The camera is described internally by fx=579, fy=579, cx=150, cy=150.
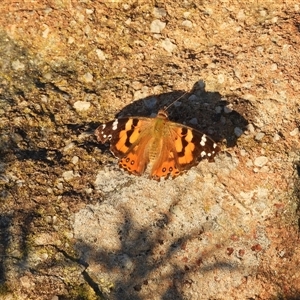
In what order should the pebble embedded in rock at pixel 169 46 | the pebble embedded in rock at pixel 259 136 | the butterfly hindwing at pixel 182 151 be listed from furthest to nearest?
the pebble embedded in rock at pixel 169 46 < the pebble embedded in rock at pixel 259 136 < the butterfly hindwing at pixel 182 151

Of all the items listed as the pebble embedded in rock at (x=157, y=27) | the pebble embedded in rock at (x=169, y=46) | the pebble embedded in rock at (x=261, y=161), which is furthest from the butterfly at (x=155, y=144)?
the pebble embedded in rock at (x=157, y=27)

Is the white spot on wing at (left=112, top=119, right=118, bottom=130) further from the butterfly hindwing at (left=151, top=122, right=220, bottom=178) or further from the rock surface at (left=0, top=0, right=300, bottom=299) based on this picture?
the butterfly hindwing at (left=151, top=122, right=220, bottom=178)

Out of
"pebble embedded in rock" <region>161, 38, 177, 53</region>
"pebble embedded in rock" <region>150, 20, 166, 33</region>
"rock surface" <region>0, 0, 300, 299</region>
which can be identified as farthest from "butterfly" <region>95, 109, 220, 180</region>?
"pebble embedded in rock" <region>150, 20, 166, 33</region>

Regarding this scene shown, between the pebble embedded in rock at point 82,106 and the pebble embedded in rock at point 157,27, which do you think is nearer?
the pebble embedded in rock at point 82,106

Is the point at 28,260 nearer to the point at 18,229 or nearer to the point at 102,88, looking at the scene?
the point at 18,229

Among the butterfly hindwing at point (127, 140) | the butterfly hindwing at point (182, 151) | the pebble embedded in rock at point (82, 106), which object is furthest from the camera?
the pebble embedded in rock at point (82, 106)

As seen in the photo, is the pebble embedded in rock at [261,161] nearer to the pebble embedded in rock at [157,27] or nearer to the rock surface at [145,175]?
the rock surface at [145,175]

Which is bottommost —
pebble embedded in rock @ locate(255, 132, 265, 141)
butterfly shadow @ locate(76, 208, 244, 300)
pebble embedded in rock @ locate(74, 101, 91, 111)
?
butterfly shadow @ locate(76, 208, 244, 300)

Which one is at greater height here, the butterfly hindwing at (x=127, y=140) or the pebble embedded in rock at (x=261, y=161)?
the pebble embedded in rock at (x=261, y=161)

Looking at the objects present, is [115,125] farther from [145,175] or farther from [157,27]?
[157,27]
